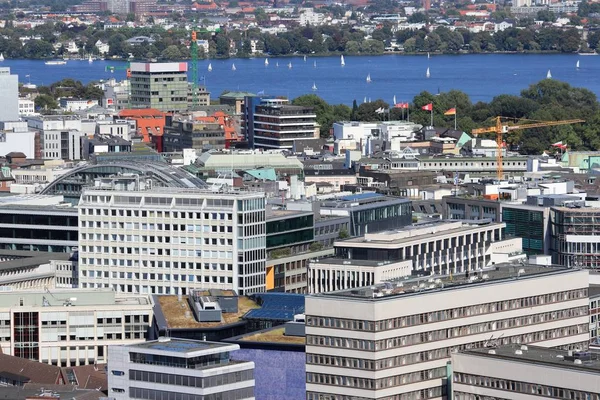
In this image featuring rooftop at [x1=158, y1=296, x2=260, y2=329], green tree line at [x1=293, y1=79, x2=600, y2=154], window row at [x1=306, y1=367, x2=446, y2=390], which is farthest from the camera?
green tree line at [x1=293, y1=79, x2=600, y2=154]

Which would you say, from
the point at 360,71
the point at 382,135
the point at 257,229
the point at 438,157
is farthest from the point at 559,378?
the point at 360,71

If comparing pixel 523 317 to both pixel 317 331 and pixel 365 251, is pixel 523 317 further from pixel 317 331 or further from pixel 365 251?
pixel 365 251

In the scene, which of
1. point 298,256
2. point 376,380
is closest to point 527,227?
point 298,256

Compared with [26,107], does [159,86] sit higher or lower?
higher

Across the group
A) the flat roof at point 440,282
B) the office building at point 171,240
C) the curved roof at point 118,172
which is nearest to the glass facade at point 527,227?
the curved roof at point 118,172

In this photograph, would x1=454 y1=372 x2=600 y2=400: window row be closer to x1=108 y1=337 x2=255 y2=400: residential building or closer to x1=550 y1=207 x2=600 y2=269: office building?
x1=108 y1=337 x2=255 y2=400: residential building

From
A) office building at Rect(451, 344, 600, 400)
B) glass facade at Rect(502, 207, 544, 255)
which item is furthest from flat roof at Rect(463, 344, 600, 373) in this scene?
glass facade at Rect(502, 207, 544, 255)

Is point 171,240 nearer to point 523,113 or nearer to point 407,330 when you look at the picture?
point 407,330

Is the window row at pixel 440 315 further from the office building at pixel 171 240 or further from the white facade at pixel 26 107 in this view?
the white facade at pixel 26 107
